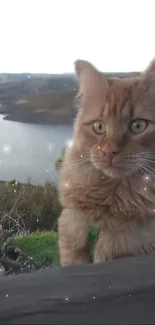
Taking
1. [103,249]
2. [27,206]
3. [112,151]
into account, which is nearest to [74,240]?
[103,249]

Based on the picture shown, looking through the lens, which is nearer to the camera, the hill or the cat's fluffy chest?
the cat's fluffy chest

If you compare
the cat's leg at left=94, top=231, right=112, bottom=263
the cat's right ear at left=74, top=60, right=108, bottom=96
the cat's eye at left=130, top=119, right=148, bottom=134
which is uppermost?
the cat's right ear at left=74, top=60, right=108, bottom=96

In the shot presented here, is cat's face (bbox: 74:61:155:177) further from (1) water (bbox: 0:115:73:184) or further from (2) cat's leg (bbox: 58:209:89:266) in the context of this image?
(1) water (bbox: 0:115:73:184)

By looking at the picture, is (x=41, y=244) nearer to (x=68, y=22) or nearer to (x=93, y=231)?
(x=93, y=231)

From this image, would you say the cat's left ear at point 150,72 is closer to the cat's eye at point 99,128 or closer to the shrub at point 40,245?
the cat's eye at point 99,128

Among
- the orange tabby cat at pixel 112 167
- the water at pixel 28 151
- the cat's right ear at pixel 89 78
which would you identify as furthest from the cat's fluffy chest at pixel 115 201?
the water at pixel 28 151

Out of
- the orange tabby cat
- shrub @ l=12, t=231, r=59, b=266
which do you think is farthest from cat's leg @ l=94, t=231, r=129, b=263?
shrub @ l=12, t=231, r=59, b=266

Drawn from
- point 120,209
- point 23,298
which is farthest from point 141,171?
point 23,298
